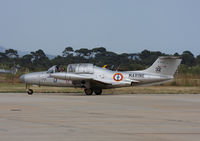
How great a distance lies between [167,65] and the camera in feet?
93.4

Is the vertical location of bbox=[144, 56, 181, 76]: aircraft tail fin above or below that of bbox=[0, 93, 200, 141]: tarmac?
above

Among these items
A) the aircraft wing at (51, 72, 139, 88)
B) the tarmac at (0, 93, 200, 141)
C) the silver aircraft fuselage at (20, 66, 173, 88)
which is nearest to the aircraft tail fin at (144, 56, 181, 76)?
the silver aircraft fuselage at (20, 66, 173, 88)

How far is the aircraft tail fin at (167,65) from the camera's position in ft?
93.4

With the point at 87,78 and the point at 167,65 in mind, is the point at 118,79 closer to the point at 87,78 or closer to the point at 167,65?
the point at 87,78

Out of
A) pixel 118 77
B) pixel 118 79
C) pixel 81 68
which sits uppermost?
pixel 81 68

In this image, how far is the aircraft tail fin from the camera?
1120 inches

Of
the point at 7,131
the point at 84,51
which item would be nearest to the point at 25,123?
the point at 7,131

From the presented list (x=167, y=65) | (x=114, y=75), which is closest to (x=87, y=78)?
(x=114, y=75)

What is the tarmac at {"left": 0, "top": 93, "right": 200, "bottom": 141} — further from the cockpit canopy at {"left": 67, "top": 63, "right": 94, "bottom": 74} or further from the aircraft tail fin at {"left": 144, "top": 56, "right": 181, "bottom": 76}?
the cockpit canopy at {"left": 67, "top": 63, "right": 94, "bottom": 74}

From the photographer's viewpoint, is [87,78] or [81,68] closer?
[87,78]

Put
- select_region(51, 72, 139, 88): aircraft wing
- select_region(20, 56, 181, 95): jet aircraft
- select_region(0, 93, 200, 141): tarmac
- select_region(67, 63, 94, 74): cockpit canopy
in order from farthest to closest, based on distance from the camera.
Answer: select_region(67, 63, 94, 74): cockpit canopy → select_region(20, 56, 181, 95): jet aircraft → select_region(51, 72, 139, 88): aircraft wing → select_region(0, 93, 200, 141): tarmac

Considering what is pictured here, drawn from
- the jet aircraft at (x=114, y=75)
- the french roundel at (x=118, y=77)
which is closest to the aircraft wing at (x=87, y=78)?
the jet aircraft at (x=114, y=75)

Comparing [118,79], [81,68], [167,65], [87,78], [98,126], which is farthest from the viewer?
[81,68]

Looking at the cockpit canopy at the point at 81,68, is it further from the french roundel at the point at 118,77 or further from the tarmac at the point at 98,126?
the tarmac at the point at 98,126
